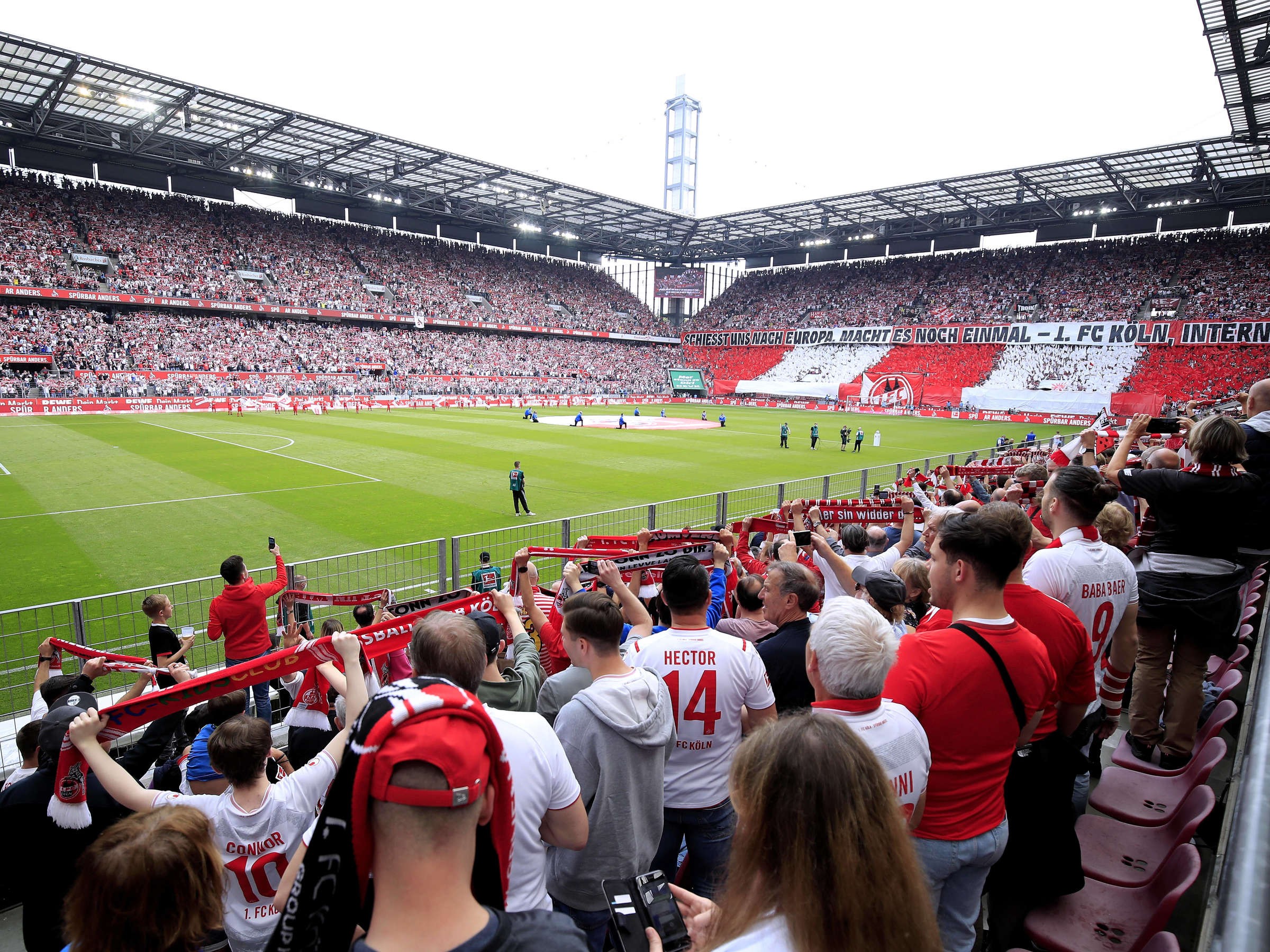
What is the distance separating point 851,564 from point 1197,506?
2.57 metres

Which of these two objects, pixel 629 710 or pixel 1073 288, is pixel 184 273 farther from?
pixel 1073 288

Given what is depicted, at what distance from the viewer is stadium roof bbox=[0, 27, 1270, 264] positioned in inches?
1362

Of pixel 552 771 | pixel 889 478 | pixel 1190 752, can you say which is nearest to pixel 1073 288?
pixel 889 478

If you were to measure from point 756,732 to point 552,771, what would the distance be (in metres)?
1.15

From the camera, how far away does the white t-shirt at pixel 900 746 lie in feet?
8.31

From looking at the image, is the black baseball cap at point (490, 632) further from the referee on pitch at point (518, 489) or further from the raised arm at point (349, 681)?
the referee on pitch at point (518, 489)

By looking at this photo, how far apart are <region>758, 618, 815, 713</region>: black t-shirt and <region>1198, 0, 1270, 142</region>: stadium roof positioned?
25505mm

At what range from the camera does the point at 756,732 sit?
5.51 feet

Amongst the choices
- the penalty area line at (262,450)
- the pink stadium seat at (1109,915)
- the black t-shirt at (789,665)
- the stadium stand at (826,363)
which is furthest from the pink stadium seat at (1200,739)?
the stadium stand at (826,363)

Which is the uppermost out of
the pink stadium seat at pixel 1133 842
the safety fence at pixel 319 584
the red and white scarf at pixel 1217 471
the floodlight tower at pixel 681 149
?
the floodlight tower at pixel 681 149

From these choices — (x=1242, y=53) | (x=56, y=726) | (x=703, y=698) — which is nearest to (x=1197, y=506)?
(x=703, y=698)

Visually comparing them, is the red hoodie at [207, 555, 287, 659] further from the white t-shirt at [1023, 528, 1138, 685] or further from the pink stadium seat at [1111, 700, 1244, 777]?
the pink stadium seat at [1111, 700, 1244, 777]

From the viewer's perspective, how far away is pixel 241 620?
737 centimetres

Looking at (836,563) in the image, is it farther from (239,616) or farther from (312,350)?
(312,350)
